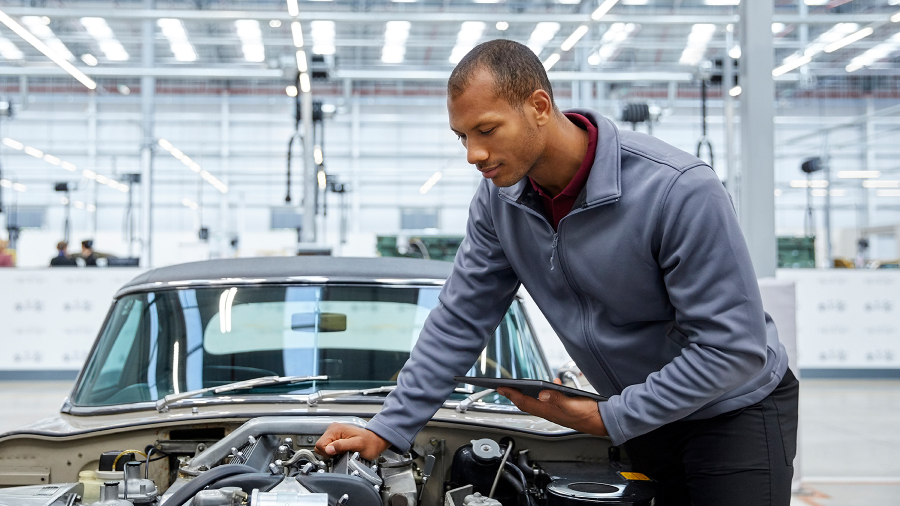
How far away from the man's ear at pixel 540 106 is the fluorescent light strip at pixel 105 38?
1835cm

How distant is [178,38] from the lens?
1859 cm

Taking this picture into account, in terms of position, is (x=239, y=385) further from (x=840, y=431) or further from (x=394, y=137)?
(x=394, y=137)

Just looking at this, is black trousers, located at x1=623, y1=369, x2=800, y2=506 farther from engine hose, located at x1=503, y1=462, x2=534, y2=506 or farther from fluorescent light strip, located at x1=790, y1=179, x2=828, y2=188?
fluorescent light strip, located at x1=790, y1=179, x2=828, y2=188

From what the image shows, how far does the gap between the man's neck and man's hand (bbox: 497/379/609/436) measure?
Result: 46cm

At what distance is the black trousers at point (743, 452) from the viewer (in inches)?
66.7

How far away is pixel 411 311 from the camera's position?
114 inches

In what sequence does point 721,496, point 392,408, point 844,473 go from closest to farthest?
point 721,496 < point 392,408 < point 844,473

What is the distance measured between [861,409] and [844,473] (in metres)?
3.41

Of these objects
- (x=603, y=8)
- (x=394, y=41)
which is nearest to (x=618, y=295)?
(x=603, y=8)

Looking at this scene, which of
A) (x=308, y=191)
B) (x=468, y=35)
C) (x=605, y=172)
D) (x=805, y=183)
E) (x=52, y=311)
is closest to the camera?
(x=605, y=172)

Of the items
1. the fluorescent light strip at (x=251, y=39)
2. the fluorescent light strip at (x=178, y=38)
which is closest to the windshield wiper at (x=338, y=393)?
the fluorescent light strip at (x=251, y=39)

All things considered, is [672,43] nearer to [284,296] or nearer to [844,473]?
[844,473]

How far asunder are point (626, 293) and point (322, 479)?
784 mm

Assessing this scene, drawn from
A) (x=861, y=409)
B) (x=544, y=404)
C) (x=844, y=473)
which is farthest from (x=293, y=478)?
(x=861, y=409)
